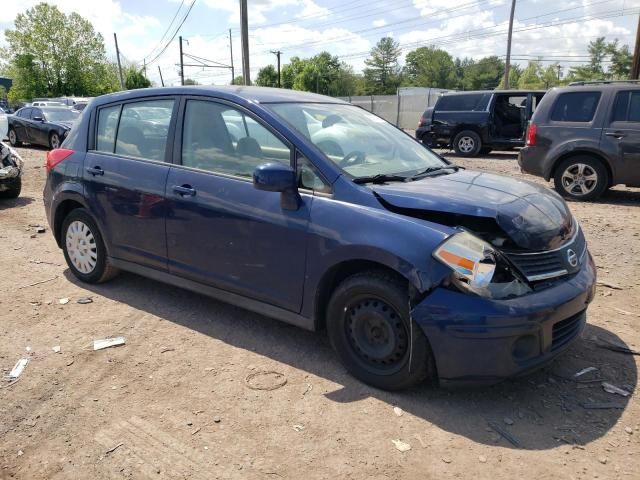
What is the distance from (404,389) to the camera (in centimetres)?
312

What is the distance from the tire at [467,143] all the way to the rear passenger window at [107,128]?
12273 mm

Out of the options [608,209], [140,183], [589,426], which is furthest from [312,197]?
[608,209]

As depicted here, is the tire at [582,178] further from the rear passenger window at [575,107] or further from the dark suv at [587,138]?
the rear passenger window at [575,107]

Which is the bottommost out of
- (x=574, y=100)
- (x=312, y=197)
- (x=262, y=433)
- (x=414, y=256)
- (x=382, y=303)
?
(x=262, y=433)

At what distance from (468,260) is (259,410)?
144 cm

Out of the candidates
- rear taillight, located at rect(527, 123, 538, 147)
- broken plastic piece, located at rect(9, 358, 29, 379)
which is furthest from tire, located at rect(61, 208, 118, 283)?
rear taillight, located at rect(527, 123, 538, 147)

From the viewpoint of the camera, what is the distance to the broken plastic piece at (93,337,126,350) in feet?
12.6

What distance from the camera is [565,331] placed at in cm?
306

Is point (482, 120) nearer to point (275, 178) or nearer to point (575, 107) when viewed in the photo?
point (575, 107)

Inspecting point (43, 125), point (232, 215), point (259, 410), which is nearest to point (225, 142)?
point (232, 215)

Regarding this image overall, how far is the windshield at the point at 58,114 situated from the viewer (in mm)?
17562

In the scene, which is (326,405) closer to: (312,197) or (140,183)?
(312,197)

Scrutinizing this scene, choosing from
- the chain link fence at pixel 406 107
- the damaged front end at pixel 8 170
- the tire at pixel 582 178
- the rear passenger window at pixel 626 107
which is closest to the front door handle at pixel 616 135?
the rear passenger window at pixel 626 107

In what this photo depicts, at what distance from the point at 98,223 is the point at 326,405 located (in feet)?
9.00
